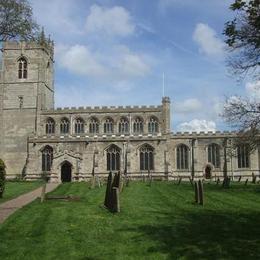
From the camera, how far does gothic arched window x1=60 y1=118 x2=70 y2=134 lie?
6075 centimetres

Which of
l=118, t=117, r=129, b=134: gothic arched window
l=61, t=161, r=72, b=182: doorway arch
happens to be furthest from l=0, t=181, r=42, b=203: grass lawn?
l=118, t=117, r=129, b=134: gothic arched window

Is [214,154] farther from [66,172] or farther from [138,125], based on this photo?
[66,172]

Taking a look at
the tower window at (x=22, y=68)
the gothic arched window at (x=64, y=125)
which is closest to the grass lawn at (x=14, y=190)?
the gothic arched window at (x=64, y=125)

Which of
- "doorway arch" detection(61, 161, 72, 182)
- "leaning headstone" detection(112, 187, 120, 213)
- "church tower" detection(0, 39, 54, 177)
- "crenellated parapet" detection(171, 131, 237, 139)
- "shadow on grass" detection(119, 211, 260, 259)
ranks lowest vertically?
"shadow on grass" detection(119, 211, 260, 259)

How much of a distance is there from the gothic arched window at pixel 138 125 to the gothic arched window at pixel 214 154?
9.30m

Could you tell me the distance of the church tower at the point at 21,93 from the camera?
2343 inches

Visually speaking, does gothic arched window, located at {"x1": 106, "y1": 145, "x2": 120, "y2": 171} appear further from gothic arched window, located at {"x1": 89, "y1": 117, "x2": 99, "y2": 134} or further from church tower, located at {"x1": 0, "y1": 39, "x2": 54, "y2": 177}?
church tower, located at {"x1": 0, "y1": 39, "x2": 54, "y2": 177}

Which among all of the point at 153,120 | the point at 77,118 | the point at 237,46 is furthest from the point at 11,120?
the point at 237,46

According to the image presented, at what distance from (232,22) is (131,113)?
47748 mm

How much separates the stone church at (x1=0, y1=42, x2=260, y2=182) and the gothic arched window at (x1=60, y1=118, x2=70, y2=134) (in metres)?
0.13

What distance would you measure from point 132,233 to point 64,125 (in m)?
49.1

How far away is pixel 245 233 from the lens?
42.0 feet

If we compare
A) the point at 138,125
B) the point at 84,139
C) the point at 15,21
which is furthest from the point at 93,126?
the point at 15,21

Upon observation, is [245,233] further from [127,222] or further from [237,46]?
[237,46]
